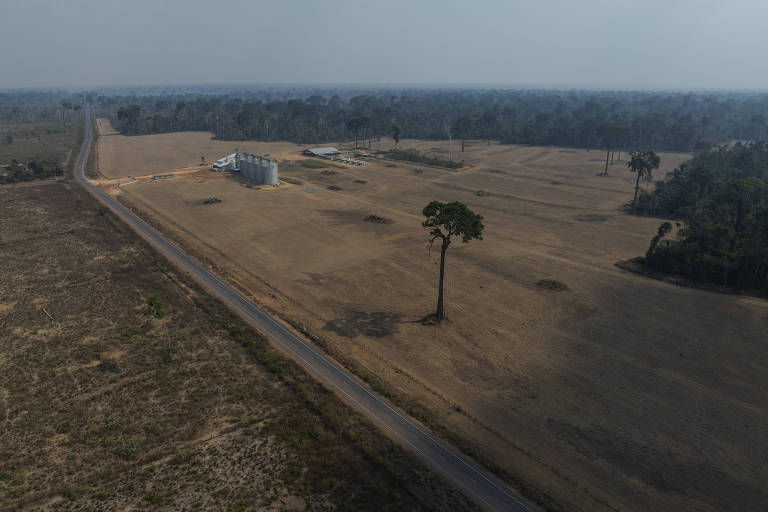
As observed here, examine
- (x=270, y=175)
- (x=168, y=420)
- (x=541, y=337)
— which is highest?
(x=270, y=175)

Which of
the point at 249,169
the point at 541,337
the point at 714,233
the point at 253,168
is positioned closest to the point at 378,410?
the point at 541,337

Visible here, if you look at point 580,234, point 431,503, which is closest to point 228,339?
point 431,503

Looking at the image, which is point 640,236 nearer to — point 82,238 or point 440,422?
point 440,422

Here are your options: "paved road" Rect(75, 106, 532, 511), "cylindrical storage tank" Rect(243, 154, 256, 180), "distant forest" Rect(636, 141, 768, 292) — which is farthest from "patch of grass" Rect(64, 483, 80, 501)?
"cylindrical storage tank" Rect(243, 154, 256, 180)

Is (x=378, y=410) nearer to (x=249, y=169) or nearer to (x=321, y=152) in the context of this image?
(x=249, y=169)

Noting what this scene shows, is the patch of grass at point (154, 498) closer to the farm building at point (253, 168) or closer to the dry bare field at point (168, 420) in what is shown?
the dry bare field at point (168, 420)
